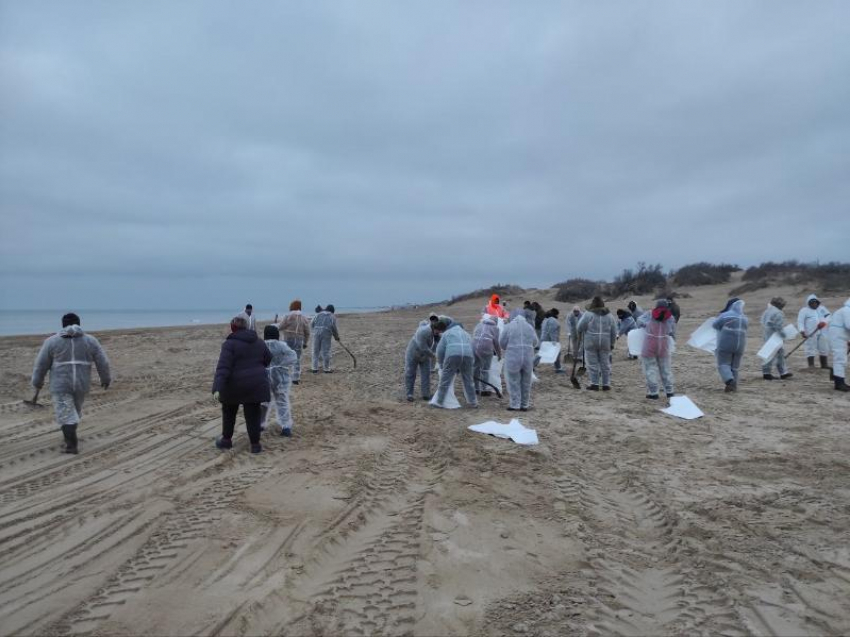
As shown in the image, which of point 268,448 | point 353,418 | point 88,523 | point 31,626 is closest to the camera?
point 31,626

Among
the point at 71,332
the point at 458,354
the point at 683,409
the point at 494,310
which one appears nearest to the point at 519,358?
the point at 458,354

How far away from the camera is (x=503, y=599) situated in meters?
3.80

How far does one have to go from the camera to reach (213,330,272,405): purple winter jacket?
7016 mm

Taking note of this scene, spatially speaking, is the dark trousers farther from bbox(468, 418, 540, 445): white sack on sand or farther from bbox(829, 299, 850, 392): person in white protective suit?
bbox(829, 299, 850, 392): person in white protective suit

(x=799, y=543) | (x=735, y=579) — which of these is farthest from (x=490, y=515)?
(x=799, y=543)

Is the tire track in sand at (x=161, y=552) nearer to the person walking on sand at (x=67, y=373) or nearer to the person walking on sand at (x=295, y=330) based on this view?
the person walking on sand at (x=67, y=373)

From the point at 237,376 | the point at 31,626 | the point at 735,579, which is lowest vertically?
the point at 735,579

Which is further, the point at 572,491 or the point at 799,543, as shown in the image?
the point at 572,491

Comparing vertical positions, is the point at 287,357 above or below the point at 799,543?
above

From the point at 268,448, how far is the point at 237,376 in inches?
46.7

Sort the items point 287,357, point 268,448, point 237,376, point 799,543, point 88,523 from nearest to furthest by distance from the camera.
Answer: point 799,543 → point 88,523 → point 237,376 → point 268,448 → point 287,357

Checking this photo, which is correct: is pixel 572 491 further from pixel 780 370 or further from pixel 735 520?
pixel 780 370

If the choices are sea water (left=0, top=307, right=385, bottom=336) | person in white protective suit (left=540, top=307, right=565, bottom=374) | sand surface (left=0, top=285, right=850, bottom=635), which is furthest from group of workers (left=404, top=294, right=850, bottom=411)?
sea water (left=0, top=307, right=385, bottom=336)

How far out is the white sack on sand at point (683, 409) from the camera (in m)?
8.96
